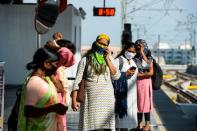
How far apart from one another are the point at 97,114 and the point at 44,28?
62.9 inches

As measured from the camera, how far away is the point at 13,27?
2331 cm

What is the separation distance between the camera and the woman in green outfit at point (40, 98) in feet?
17.3

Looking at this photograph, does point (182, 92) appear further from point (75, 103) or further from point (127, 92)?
point (75, 103)

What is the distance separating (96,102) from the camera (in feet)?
26.3

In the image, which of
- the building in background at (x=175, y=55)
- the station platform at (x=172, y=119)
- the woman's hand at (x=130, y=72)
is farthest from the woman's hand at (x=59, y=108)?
the building in background at (x=175, y=55)

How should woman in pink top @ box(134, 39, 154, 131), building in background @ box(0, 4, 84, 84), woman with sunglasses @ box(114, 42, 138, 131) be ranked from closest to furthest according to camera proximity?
woman with sunglasses @ box(114, 42, 138, 131) < woman in pink top @ box(134, 39, 154, 131) < building in background @ box(0, 4, 84, 84)

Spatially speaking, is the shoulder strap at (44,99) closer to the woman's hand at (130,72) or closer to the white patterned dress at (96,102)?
the white patterned dress at (96,102)

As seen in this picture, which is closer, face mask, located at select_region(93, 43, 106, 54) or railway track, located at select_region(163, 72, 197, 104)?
face mask, located at select_region(93, 43, 106, 54)

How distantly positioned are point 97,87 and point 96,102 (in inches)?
7.5

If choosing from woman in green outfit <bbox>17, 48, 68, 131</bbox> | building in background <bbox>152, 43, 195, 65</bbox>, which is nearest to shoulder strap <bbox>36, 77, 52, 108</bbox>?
woman in green outfit <bbox>17, 48, 68, 131</bbox>

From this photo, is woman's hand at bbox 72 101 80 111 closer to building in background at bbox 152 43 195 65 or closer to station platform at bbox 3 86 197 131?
station platform at bbox 3 86 197 131

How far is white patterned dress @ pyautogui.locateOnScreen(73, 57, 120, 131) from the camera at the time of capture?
315 inches

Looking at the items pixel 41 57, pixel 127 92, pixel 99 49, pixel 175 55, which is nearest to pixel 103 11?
pixel 127 92

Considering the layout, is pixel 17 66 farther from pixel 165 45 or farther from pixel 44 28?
pixel 165 45
